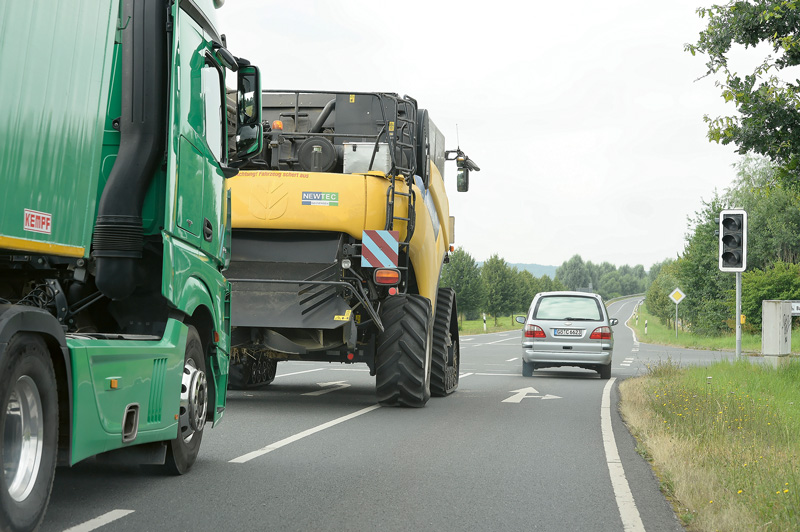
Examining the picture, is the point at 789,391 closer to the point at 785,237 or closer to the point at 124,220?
the point at 124,220

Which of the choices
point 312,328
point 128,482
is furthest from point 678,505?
point 312,328

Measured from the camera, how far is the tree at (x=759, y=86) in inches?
523

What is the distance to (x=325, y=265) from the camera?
11164 millimetres

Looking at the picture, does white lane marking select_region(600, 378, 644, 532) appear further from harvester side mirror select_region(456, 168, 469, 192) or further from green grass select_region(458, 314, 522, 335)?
green grass select_region(458, 314, 522, 335)

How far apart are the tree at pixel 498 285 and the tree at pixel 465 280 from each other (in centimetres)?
598

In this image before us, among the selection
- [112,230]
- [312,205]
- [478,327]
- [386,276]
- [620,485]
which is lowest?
[620,485]

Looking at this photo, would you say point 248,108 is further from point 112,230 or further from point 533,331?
point 533,331

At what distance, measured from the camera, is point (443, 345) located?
44.6 feet

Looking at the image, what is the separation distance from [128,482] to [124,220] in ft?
6.41

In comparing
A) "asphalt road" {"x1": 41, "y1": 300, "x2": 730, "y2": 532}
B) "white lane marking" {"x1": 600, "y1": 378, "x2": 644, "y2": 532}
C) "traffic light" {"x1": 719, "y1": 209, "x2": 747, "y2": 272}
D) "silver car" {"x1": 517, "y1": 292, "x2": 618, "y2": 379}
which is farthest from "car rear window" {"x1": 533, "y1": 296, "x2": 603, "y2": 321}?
"white lane marking" {"x1": 600, "y1": 378, "x2": 644, "y2": 532}

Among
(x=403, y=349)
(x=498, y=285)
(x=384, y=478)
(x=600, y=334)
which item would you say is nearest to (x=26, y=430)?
(x=384, y=478)

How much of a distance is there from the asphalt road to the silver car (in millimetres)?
6398

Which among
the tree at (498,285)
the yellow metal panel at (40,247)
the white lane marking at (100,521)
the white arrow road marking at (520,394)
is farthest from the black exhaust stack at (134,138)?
the tree at (498,285)

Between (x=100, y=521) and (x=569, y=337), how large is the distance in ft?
47.4
